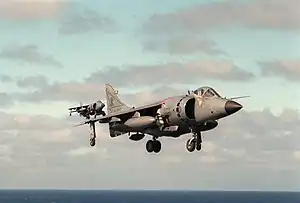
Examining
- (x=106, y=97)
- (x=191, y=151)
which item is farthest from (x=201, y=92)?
(x=106, y=97)

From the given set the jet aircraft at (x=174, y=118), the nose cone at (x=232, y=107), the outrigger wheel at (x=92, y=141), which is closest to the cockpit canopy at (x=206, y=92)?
the jet aircraft at (x=174, y=118)

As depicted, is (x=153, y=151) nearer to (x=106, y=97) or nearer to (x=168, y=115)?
(x=168, y=115)

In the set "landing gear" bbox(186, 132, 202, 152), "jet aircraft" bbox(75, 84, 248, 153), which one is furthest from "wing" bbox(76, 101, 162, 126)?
"landing gear" bbox(186, 132, 202, 152)

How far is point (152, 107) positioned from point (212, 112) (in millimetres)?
8134

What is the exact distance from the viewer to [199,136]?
59719 mm

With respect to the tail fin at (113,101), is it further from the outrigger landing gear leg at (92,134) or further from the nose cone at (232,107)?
the nose cone at (232,107)

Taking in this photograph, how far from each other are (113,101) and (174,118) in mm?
16056

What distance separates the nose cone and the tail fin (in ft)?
59.3

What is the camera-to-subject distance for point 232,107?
57156mm

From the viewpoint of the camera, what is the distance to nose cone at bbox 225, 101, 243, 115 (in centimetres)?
5704

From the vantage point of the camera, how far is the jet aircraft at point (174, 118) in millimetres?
58344

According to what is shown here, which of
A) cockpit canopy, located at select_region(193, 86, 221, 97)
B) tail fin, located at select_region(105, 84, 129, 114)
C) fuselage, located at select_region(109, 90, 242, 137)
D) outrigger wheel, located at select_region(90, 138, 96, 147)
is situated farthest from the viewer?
tail fin, located at select_region(105, 84, 129, 114)

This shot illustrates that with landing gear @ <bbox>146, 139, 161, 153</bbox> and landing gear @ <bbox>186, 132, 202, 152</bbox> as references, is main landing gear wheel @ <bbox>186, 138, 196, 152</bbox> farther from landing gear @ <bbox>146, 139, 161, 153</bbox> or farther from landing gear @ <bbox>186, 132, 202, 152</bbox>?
landing gear @ <bbox>146, 139, 161, 153</bbox>

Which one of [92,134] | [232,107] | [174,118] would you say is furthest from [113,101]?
[232,107]
